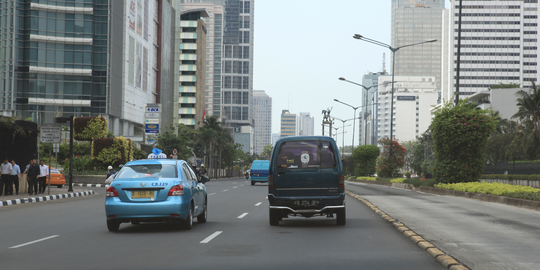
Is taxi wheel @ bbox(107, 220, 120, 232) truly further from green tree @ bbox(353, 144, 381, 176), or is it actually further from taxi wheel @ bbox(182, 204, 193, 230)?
green tree @ bbox(353, 144, 381, 176)

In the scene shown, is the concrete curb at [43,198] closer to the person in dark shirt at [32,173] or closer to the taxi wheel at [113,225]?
the person in dark shirt at [32,173]

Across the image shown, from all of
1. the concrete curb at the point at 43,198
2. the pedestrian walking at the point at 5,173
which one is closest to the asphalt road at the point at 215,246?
the concrete curb at the point at 43,198

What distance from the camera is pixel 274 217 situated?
13.4m

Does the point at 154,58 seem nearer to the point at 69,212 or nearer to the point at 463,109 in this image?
the point at 463,109

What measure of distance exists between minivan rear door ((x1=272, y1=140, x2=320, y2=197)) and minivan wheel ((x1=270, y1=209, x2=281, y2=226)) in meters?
0.55

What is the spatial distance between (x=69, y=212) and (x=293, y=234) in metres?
9.51

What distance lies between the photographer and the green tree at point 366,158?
246ft

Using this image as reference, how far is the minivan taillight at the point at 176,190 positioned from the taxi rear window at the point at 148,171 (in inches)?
17.1

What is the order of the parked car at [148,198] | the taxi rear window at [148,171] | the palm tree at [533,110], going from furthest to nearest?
the palm tree at [533,110] < the taxi rear window at [148,171] < the parked car at [148,198]

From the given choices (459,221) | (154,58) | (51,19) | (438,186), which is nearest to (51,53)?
(51,19)

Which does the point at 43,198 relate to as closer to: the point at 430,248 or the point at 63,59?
the point at 430,248

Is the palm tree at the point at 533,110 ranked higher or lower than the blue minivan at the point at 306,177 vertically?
higher

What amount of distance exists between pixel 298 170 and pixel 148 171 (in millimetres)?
3188

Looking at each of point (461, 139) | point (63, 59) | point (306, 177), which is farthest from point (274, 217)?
point (63, 59)
